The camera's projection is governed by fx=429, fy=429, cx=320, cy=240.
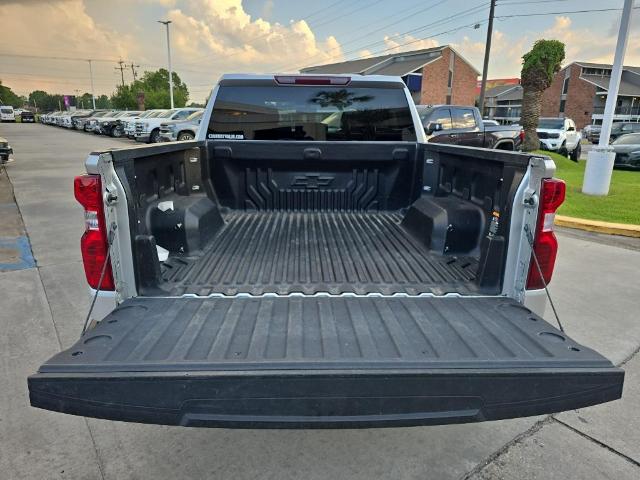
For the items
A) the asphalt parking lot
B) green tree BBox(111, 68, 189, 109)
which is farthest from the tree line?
→ the asphalt parking lot

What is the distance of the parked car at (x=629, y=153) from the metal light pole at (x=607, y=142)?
283 inches

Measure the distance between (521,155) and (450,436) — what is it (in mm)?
1792

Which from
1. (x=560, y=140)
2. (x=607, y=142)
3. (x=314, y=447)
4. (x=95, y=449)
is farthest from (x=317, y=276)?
(x=560, y=140)

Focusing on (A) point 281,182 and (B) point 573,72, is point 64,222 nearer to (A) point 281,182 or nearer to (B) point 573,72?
(A) point 281,182

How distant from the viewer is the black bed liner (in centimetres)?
266

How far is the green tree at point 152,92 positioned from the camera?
7300 centimetres

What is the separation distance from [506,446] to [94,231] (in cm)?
273

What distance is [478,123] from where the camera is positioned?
13.8 meters

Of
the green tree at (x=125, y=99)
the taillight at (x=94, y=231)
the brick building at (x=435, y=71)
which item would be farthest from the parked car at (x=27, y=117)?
the taillight at (x=94, y=231)

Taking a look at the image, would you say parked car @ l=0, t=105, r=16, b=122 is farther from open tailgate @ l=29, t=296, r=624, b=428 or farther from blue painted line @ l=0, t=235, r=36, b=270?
open tailgate @ l=29, t=296, r=624, b=428

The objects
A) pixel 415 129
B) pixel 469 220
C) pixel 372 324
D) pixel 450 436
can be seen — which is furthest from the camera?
pixel 415 129

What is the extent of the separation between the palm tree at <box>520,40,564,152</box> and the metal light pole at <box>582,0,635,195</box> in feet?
24.9

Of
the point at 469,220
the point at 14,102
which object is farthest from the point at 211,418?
the point at 14,102

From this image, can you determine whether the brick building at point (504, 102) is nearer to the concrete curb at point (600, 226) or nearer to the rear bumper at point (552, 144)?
the rear bumper at point (552, 144)
